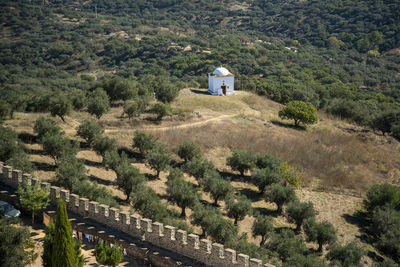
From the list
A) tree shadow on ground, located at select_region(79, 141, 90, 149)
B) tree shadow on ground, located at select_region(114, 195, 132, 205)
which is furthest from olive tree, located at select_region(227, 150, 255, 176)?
tree shadow on ground, located at select_region(79, 141, 90, 149)

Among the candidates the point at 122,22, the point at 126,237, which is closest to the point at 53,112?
the point at 126,237

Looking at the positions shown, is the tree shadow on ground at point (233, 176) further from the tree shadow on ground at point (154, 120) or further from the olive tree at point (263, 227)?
the tree shadow on ground at point (154, 120)

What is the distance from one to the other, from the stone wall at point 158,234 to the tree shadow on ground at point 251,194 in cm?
1431

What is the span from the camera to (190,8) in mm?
139250

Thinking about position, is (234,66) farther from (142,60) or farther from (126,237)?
(126,237)

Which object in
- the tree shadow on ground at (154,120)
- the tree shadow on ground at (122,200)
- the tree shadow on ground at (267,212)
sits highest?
the tree shadow on ground at (154,120)

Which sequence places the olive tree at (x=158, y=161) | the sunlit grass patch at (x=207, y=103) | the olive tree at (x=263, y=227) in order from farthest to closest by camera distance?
the sunlit grass patch at (x=207, y=103) → the olive tree at (x=158, y=161) → the olive tree at (x=263, y=227)

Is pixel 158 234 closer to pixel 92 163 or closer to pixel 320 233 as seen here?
pixel 320 233

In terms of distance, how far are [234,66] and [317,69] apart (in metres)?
17.6

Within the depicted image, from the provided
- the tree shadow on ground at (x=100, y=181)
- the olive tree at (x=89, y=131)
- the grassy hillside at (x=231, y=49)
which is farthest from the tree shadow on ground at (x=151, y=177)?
the grassy hillside at (x=231, y=49)

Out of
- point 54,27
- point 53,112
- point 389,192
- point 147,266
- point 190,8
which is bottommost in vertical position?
point 389,192

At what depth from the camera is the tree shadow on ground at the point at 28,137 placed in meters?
28.2

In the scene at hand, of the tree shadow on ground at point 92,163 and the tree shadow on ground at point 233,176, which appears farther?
the tree shadow on ground at point 233,176

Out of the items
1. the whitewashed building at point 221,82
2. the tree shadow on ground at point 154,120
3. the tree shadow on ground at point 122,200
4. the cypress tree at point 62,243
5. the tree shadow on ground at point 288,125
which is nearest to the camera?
the cypress tree at point 62,243
